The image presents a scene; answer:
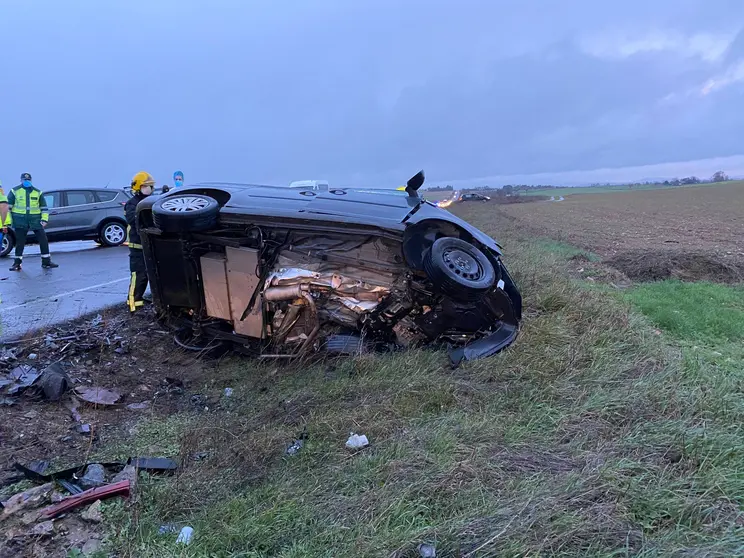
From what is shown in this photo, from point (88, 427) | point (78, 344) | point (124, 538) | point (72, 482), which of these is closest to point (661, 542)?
point (124, 538)

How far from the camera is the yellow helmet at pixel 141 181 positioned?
236 inches

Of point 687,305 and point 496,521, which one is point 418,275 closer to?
point 496,521

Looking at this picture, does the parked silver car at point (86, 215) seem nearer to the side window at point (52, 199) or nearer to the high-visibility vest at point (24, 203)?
the side window at point (52, 199)

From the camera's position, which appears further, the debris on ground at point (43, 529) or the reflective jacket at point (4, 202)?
the reflective jacket at point (4, 202)

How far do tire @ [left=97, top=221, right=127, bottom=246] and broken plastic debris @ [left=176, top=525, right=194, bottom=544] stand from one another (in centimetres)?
1161

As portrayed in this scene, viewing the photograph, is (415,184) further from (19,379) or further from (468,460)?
(19,379)

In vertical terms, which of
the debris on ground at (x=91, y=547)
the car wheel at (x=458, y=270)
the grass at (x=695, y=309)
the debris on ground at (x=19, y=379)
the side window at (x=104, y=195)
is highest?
the side window at (x=104, y=195)

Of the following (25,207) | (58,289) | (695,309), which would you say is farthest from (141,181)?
(695,309)

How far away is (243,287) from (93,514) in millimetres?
2260

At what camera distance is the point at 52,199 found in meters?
11.7

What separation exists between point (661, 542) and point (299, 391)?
7.52 ft

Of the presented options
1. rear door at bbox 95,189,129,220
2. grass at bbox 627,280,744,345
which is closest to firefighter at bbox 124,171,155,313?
grass at bbox 627,280,744,345

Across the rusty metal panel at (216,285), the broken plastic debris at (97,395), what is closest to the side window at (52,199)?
the rusty metal panel at (216,285)

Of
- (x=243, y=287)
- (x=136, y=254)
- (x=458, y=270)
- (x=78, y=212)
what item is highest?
(x=78, y=212)
